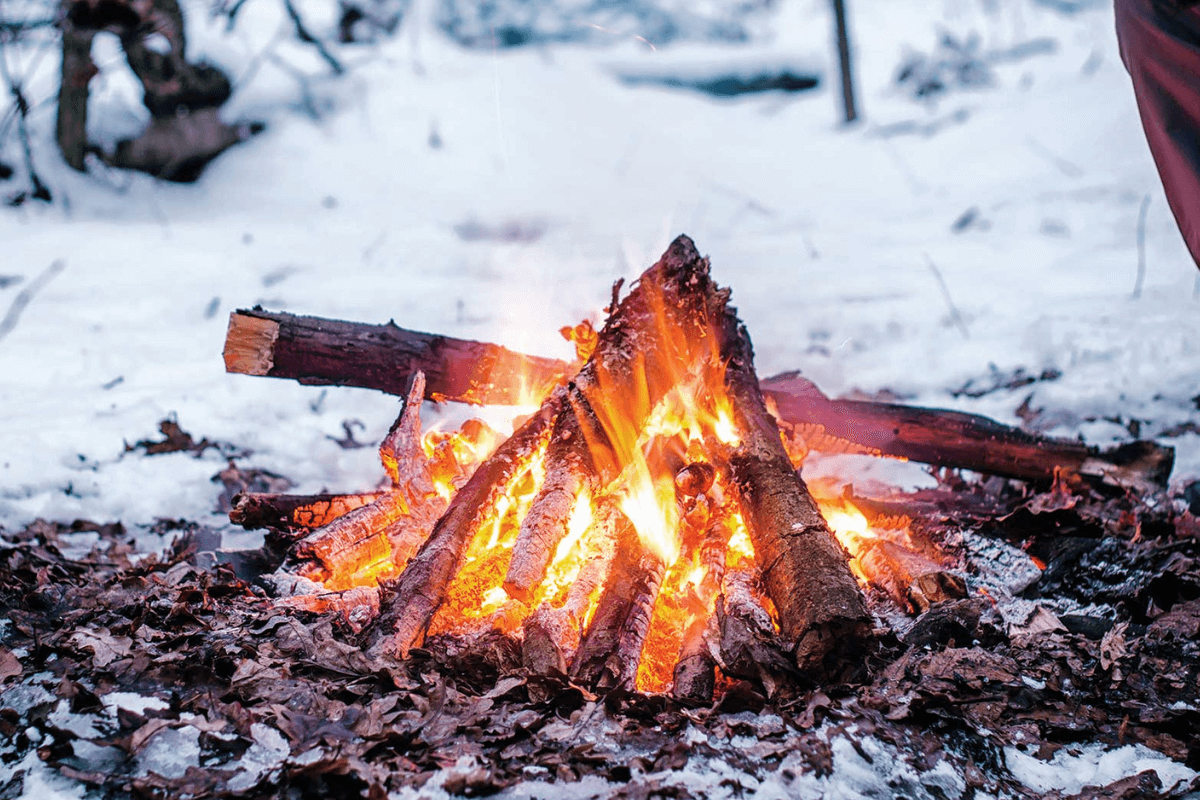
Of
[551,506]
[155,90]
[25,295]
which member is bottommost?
[25,295]

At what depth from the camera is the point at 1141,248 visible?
742 centimetres

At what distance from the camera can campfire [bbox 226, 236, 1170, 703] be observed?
7.98 feet

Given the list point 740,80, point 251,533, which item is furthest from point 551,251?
point 740,80

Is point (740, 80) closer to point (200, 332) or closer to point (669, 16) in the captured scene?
point (669, 16)

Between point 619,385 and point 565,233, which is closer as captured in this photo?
point 619,385

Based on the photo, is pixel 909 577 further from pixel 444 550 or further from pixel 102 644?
pixel 102 644

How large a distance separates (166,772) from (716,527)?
2156 millimetres

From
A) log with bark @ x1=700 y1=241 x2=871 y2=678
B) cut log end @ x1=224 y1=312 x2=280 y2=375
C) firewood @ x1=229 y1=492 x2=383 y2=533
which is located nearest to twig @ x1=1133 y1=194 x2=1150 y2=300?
log with bark @ x1=700 y1=241 x2=871 y2=678

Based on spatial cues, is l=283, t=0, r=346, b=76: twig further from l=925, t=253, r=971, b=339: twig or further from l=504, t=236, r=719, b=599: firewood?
l=504, t=236, r=719, b=599: firewood

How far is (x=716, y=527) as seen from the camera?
3.14 metres

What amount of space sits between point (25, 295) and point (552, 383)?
5910mm

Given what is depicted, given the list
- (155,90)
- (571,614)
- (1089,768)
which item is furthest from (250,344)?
(155,90)

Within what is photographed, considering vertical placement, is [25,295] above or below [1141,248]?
below

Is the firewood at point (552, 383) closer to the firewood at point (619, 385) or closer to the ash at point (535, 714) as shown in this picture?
the firewood at point (619, 385)
